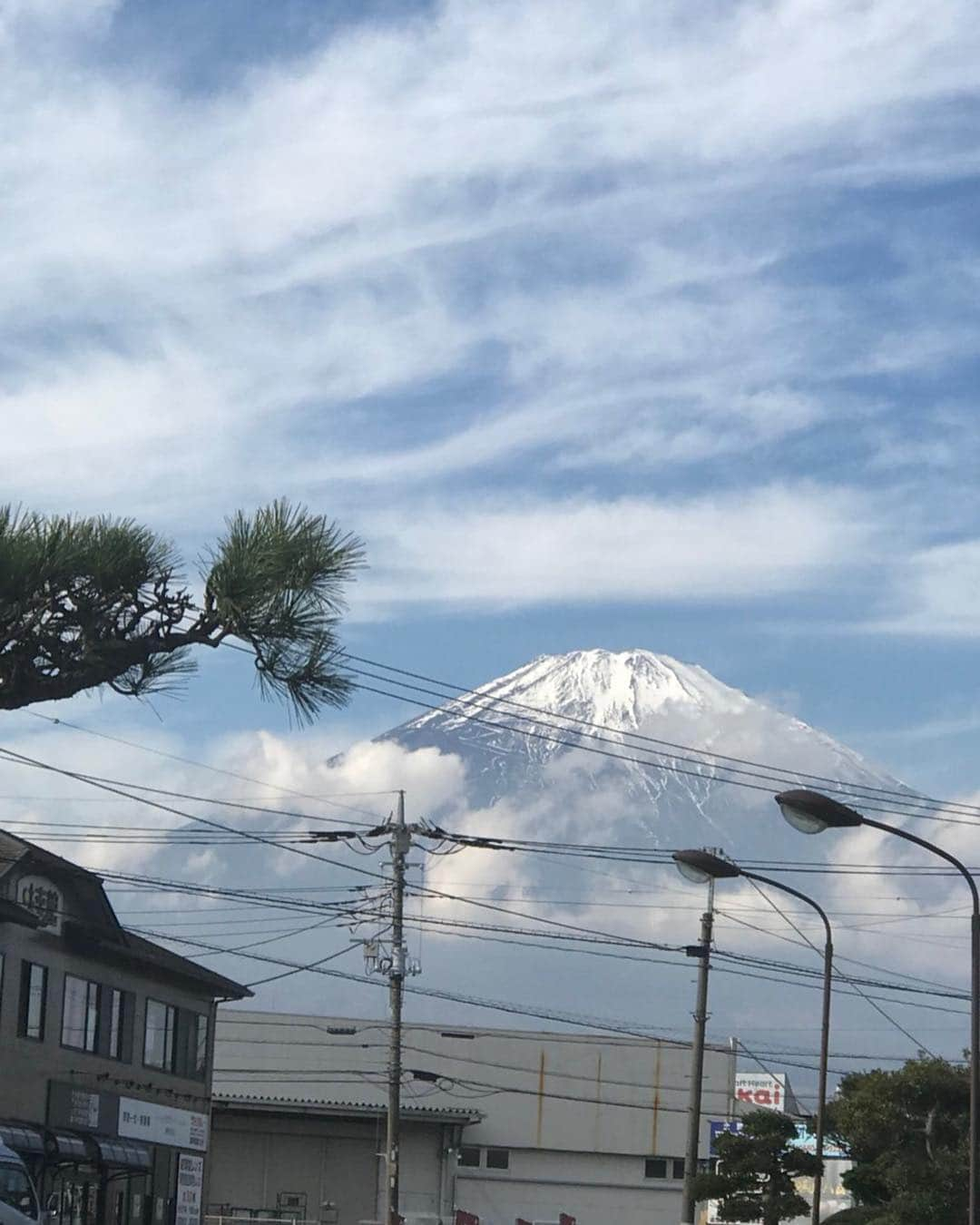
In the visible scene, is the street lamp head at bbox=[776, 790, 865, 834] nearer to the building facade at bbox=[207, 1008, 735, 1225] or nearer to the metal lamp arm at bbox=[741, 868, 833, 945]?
the metal lamp arm at bbox=[741, 868, 833, 945]

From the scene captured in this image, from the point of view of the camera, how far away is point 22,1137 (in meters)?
34.9

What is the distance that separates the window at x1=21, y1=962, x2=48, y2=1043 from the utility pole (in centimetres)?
1446

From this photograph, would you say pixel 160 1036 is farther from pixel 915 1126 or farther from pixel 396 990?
pixel 915 1126

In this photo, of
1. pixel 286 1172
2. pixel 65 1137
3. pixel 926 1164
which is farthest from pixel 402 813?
pixel 286 1172

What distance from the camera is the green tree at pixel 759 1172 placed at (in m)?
38.1

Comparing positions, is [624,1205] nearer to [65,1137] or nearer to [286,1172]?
[286,1172]

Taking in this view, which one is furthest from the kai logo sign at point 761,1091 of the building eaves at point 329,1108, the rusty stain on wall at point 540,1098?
the building eaves at point 329,1108

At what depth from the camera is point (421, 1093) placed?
6962 centimetres

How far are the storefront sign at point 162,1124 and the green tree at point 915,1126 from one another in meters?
17.6

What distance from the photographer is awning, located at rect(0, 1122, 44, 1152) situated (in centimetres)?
3394

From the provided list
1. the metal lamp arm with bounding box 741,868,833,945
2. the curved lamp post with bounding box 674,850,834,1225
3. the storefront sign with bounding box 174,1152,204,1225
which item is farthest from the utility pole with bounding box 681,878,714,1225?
the storefront sign with bounding box 174,1152,204,1225

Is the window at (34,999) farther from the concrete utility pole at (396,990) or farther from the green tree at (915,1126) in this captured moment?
the green tree at (915,1126)

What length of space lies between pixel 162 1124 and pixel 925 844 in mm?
28802

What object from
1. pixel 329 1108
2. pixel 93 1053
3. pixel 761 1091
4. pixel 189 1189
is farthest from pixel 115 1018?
pixel 761 1091
